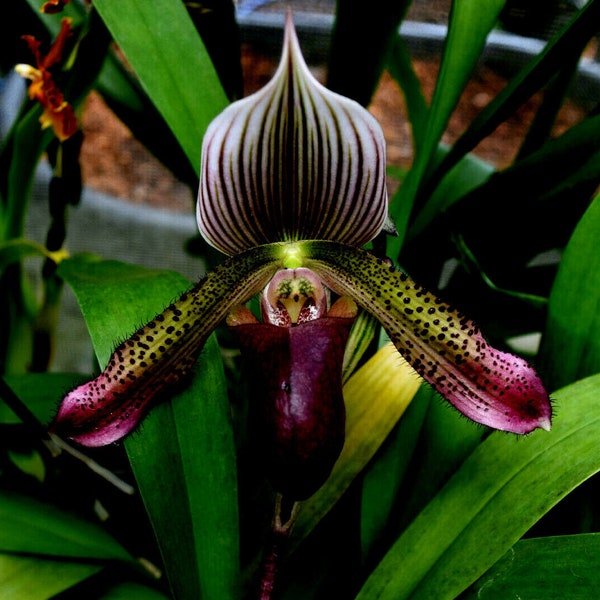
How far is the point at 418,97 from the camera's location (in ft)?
3.52

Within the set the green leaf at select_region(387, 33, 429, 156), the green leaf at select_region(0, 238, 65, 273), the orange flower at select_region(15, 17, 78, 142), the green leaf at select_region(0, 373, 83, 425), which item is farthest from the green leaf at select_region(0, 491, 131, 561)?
the green leaf at select_region(387, 33, 429, 156)

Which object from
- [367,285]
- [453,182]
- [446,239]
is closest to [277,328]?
[367,285]

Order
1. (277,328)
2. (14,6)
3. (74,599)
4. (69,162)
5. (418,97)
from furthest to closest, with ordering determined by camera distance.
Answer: (418,97), (14,6), (69,162), (74,599), (277,328)

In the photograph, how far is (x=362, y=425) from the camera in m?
0.69

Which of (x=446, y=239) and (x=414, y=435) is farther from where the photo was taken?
(x=446, y=239)

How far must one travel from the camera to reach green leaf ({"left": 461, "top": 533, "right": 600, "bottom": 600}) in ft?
1.83

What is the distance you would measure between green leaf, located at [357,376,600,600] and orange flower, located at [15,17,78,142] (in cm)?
64

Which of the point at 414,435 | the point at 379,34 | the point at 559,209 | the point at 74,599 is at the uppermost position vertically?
the point at 379,34

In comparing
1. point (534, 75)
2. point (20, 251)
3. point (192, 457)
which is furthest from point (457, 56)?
point (20, 251)

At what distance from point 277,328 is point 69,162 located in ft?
1.48

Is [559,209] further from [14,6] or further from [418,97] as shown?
[14,6]

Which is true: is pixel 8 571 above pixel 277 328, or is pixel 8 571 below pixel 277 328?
below

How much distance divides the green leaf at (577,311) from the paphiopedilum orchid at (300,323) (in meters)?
0.16

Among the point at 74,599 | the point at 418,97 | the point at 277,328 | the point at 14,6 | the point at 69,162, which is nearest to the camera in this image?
the point at 277,328
